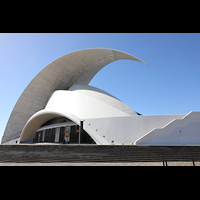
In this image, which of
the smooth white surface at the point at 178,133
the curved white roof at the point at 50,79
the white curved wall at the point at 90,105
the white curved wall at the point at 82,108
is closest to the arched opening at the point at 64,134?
the white curved wall at the point at 82,108

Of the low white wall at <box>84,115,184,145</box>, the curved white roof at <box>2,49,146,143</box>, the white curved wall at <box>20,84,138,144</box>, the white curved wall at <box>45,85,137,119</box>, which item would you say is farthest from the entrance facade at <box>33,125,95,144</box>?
the curved white roof at <box>2,49,146,143</box>

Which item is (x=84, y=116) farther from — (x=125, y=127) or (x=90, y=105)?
(x=125, y=127)

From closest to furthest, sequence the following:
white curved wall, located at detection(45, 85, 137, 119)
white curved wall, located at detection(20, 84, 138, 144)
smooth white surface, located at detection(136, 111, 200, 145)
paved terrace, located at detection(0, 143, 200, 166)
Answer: paved terrace, located at detection(0, 143, 200, 166), smooth white surface, located at detection(136, 111, 200, 145), white curved wall, located at detection(20, 84, 138, 144), white curved wall, located at detection(45, 85, 137, 119)

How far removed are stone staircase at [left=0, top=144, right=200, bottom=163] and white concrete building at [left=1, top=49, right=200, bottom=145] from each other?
8.00 feet

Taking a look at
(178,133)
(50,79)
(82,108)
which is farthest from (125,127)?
(50,79)

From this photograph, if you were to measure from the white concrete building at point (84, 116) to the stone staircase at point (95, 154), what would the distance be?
2.44 metres

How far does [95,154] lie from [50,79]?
2069 centimetres

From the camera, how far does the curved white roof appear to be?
24797 millimetres

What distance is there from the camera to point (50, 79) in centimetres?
2558

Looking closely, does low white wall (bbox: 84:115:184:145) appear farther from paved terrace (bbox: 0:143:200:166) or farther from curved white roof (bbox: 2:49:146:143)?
curved white roof (bbox: 2:49:146:143)
